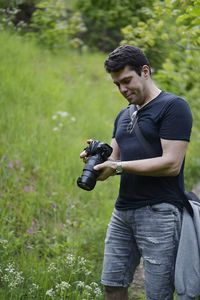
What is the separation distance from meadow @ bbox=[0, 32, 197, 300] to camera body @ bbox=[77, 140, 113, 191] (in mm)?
799

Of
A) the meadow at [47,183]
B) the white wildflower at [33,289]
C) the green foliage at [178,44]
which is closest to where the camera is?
the white wildflower at [33,289]

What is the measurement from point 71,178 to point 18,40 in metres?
3.98

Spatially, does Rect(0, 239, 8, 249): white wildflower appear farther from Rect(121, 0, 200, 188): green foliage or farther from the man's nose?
Rect(121, 0, 200, 188): green foliage

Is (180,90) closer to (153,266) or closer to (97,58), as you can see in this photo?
(97,58)

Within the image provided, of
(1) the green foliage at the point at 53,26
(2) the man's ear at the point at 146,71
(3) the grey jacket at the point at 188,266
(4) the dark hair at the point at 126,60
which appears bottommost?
(3) the grey jacket at the point at 188,266

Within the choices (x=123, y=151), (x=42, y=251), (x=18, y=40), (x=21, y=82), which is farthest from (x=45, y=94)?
(x=123, y=151)

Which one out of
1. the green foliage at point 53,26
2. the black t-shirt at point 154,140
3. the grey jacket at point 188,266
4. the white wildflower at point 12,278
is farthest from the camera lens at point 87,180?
the green foliage at point 53,26

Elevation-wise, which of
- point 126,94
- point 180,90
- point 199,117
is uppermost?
point 126,94

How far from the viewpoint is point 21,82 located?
22.4 feet

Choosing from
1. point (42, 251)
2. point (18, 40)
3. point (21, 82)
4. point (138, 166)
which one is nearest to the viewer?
point (138, 166)

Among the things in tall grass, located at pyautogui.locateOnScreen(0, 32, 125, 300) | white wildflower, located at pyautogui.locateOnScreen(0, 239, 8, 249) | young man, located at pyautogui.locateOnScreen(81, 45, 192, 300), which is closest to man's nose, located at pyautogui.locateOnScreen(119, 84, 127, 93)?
young man, located at pyautogui.locateOnScreen(81, 45, 192, 300)

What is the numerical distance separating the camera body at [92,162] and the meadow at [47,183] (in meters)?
0.80

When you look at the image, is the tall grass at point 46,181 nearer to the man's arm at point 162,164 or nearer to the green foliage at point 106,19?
the man's arm at point 162,164

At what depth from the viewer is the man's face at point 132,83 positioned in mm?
2695
